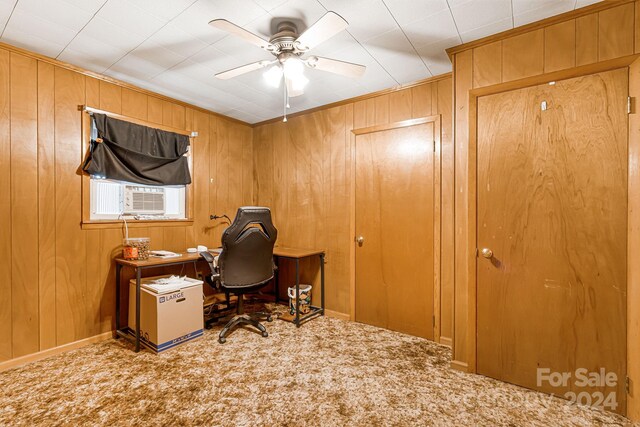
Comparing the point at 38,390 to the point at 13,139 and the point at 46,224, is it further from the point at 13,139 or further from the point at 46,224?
the point at 13,139

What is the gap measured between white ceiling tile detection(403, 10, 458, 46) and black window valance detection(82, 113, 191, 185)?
2.69 m

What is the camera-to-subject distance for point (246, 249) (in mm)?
2783

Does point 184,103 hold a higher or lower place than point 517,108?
higher

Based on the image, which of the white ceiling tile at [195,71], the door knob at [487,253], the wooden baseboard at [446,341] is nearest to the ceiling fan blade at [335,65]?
the white ceiling tile at [195,71]

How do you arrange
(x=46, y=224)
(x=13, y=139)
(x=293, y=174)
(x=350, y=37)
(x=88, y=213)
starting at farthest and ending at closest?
(x=293, y=174), (x=88, y=213), (x=46, y=224), (x=13, y=139), (x=350, y=37)

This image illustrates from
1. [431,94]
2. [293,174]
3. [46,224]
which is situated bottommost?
[46,224]

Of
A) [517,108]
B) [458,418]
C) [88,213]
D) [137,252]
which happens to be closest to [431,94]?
[517,108]

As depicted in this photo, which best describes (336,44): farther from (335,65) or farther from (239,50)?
(239,50)

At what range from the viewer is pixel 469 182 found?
2334 millimetres

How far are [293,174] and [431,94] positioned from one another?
1900 mm

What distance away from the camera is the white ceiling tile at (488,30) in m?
2.08

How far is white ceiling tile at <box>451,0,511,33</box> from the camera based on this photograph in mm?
1896

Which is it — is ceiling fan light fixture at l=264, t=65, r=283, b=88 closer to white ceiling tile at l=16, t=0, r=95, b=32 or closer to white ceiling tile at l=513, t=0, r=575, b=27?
white ceiling tile at l=16, t=0, r=95, b=32

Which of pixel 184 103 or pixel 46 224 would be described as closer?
pixel 46 224
